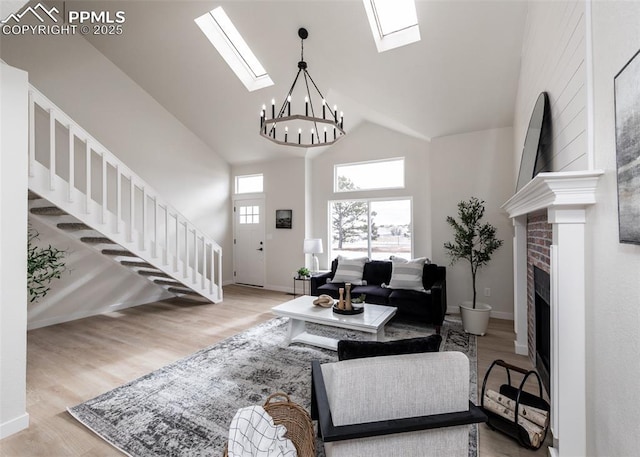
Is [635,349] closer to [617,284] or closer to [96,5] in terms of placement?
[617,284]

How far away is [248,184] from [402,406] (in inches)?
239

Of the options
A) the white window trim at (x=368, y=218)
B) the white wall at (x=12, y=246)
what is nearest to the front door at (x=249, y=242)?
the white window trim at (x=368, y=218)

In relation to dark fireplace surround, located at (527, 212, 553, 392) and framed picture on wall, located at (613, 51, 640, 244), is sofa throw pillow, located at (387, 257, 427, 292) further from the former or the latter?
framed picture on wall, located at (613, 51, 640, 244)

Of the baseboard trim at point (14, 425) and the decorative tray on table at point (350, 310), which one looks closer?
the baseboard trim at point (14, 425)

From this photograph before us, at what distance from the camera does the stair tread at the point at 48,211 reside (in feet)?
10.9

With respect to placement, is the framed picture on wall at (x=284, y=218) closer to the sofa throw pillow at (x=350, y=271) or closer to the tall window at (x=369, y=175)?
the tall window at (x=369, y=175)

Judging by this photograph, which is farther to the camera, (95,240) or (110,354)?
(95,240)

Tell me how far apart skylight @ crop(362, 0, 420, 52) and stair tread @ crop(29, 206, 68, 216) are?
402 cm

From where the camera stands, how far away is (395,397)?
1285 millimetres

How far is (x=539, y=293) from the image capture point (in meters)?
2.48

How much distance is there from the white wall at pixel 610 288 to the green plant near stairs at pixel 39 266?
13.8ft

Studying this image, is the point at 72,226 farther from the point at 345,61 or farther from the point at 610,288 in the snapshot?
the point at 610,288

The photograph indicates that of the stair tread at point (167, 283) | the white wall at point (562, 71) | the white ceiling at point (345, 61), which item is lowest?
the stair tread at point (167, 283)

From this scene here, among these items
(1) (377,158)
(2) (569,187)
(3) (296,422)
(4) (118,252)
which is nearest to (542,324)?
(2) (569,187)
